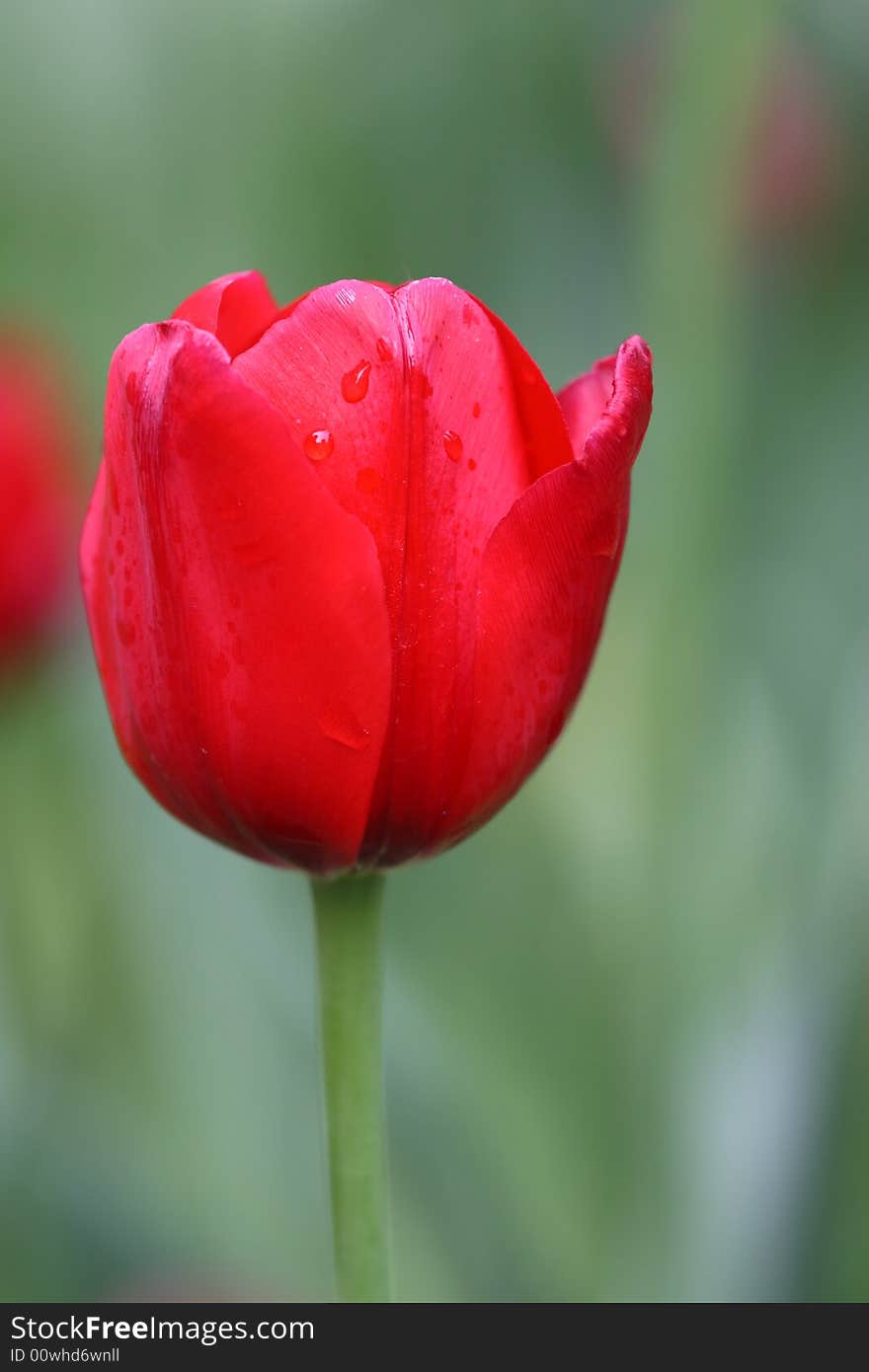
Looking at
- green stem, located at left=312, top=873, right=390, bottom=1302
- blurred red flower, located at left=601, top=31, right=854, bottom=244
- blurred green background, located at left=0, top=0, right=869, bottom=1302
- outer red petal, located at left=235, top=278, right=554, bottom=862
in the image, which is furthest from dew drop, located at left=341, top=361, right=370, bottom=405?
blurred red flower, located at left=601, top=31, right=854, bottom=244

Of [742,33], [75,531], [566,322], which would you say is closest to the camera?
[742,33]

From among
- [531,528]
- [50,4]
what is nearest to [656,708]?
[531,528]

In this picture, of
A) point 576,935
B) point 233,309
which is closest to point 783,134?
point 576,935

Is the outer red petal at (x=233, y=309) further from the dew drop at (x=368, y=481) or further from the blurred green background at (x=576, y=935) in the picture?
the blurred green background at (x=576, y=935)

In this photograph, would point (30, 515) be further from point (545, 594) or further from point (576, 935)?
point (545, 594)

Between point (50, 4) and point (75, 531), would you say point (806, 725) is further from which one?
point (50, 4)
